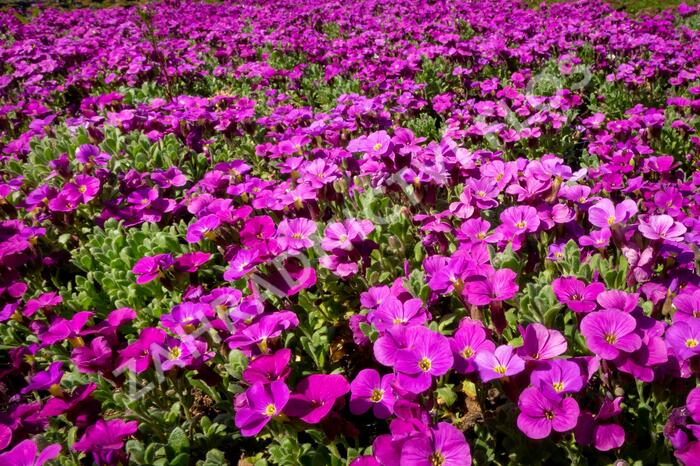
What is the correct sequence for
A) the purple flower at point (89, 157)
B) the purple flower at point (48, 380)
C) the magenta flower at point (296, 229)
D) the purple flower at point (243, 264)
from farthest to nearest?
the purple flower at point (89, 157), the magenta flower at point (296, 229), the purple flower at point (243, 264), the purple flower at point (48, 380)

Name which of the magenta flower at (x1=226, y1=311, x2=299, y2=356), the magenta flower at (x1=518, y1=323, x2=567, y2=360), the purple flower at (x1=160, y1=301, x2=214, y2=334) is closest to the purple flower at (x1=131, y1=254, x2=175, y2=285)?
the purple flower at (x1=160, y1=301, x2=214, y2=334)

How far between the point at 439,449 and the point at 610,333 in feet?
2.20

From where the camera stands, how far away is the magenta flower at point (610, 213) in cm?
211

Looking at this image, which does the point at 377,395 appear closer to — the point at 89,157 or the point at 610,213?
the point at 610,213

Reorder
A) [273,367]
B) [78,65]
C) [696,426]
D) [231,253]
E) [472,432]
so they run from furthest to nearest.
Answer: [78,65], [231,253], [472,432], [273,367], [696,426]

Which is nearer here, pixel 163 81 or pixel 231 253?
pixel 231 253

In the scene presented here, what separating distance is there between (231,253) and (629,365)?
69.8 inches

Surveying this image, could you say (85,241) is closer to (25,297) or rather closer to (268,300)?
(25,297)

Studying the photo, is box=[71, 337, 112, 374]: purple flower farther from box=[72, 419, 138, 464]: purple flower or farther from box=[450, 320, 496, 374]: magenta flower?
box=[450, 320, 496, 374]: magenta flower

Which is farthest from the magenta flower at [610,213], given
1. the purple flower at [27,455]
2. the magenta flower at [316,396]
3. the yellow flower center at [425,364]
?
the purple flower at [27,455]

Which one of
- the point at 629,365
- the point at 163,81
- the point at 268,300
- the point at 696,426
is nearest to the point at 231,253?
the point at 268,300

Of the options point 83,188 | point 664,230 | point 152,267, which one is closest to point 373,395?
point 152,267

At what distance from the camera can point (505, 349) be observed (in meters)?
1.57

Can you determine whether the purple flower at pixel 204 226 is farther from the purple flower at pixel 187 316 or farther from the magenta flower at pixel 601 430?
the magenta flower at pixel 601 430
